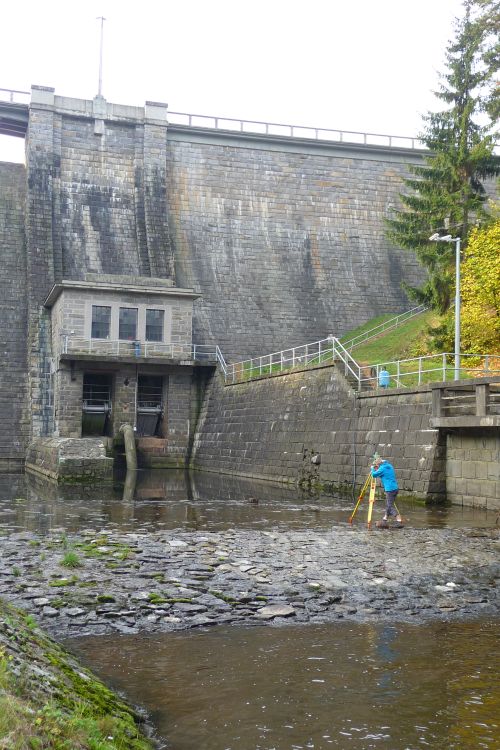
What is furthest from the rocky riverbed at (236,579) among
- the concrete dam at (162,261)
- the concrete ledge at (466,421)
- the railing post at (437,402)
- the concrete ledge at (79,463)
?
the concrete dam at (162,261)

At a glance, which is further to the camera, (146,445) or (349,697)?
(146,445)

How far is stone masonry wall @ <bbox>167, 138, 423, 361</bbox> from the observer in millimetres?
46312

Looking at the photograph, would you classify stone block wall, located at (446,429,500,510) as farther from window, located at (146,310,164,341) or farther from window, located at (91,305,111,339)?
window, located at (91,305,111,339)

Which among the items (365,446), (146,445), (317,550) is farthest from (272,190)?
(317,550)

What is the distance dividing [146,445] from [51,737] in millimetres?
33835

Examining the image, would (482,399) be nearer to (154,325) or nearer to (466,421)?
(466,421)

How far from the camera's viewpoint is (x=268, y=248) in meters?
48.8

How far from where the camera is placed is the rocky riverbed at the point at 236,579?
9250mm

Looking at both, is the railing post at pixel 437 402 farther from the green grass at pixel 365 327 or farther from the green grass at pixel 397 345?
the green grass at pixel 365 327

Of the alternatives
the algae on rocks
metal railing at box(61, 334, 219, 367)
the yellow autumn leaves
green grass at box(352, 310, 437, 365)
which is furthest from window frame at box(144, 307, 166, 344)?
the algae on rocks

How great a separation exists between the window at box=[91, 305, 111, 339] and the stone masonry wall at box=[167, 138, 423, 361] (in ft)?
26.1

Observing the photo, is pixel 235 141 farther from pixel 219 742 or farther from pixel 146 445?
pixel 219 742

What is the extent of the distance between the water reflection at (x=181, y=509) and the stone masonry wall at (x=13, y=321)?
11009 mm

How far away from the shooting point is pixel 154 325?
126 ft
